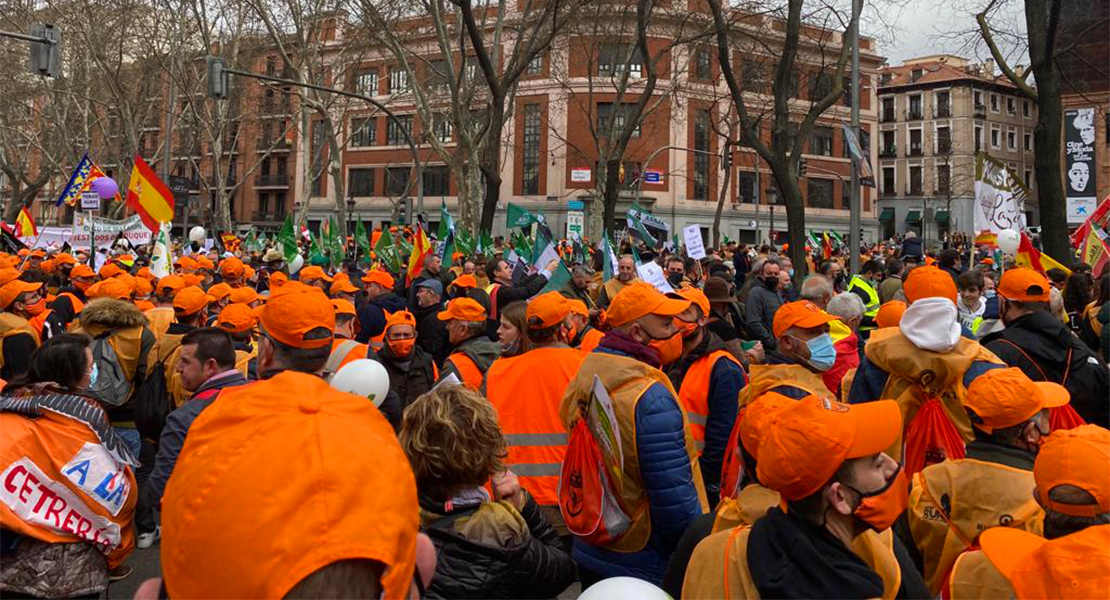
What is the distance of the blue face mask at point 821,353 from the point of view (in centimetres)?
410

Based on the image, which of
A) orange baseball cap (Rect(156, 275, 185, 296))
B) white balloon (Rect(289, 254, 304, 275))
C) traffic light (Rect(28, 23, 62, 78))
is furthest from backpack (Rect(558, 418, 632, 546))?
traffic light (Rect(28, 23, 62, 78))

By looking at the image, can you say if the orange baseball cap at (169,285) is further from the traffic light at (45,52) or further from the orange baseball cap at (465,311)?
the traffic light at (45,52)

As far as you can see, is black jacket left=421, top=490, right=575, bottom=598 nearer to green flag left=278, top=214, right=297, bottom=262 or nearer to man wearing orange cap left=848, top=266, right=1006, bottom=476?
man wearing orange cap left=848, top=266, right=1006, bottom=476

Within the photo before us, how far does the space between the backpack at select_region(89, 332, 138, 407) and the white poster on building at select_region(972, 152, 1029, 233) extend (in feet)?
34.5

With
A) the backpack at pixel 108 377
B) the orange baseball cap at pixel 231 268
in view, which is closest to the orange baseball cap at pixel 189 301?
the backpack at pixel 108 377

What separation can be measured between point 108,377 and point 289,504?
4.87 meters

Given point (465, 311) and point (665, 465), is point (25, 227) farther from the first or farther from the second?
point (665, 465)

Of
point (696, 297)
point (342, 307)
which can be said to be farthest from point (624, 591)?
point (342, 307)

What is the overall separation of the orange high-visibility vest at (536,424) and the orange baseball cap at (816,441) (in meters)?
2.17

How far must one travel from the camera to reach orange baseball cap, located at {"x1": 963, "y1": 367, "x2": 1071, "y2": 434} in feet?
10.5

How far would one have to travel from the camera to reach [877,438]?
2117mm

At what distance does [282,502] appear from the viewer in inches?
53.5

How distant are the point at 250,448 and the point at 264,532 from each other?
0.46ft

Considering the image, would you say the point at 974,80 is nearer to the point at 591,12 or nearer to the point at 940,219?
the point at 940,219
